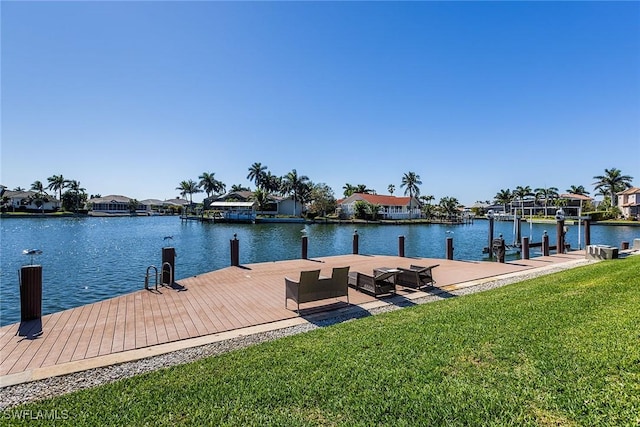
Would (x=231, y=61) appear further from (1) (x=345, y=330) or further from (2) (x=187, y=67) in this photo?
(1) (x=345, y=330)

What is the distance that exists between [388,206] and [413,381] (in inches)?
2672

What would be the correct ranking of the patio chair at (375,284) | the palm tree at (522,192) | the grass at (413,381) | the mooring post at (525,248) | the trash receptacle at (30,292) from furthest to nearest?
the palm tree at (522,192)
the mooring post at (525,248)
the patio chair at (375,284)
the trash receptacle at (30,292)
the grass at (413,381)

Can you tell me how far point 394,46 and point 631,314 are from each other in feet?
45.4

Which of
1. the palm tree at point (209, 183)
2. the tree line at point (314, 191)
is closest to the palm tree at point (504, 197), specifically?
the tree line at point (314, 191)

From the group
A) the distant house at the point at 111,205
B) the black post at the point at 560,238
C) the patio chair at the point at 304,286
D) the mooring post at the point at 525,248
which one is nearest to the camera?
the patio chair at the point at 304,286

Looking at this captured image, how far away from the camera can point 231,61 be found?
49.4 feet

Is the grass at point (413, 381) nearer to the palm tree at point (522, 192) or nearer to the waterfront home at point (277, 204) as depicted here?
the waterfront home at point (277, 204)

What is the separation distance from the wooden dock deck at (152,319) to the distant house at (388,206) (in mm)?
57035

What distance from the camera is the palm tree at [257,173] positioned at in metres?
86.3

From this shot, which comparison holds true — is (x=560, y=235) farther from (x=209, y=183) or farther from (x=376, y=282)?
(x=209, y=183)

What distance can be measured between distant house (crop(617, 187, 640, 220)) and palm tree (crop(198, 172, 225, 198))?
92.3 m

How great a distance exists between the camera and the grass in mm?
2898

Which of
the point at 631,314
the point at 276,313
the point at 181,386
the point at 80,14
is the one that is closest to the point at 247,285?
the point at 276,313

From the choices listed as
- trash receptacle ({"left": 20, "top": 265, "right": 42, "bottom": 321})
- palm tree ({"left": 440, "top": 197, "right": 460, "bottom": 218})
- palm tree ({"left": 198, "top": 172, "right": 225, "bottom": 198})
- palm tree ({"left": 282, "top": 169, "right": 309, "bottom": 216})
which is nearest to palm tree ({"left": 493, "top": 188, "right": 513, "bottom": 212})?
palm tree ({"left": 440, "top": 197, "right": 460, "bottom": 218})
